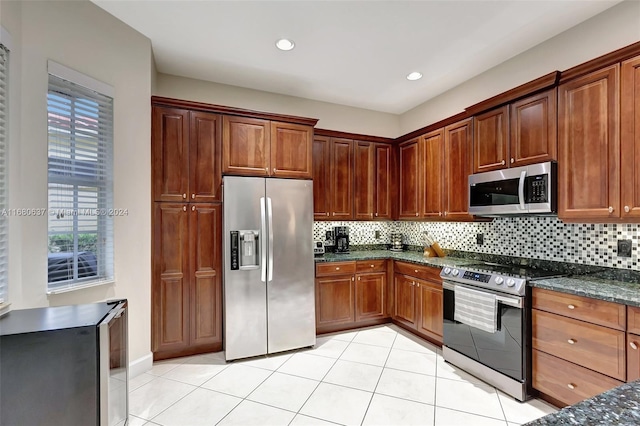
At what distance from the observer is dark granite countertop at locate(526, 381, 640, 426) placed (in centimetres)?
58

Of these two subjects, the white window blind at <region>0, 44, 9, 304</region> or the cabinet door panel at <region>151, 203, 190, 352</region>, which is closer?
the white window blind at <region>0, 44, 9, 304</region>

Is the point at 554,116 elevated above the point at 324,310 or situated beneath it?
elevated above

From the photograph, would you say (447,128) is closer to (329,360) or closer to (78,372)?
(329,360)

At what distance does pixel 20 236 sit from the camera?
1943 millimetres

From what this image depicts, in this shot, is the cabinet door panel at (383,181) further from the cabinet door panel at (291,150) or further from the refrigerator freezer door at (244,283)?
the refrigerator freezer door at (244,283)

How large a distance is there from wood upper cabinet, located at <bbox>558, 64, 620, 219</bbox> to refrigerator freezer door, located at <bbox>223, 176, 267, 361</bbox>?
2644 mm

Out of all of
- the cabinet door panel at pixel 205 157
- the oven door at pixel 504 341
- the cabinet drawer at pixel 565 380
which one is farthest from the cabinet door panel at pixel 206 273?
the cabinet drawer at pixel 565 380

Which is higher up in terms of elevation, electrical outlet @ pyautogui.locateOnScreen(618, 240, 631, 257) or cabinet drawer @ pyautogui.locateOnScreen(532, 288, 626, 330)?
electrical outlet @ pyautogui.locateOnScreen(618, 240, 631, 257)

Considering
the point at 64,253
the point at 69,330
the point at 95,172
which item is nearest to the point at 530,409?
the point at 69,330

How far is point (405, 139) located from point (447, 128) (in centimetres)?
75

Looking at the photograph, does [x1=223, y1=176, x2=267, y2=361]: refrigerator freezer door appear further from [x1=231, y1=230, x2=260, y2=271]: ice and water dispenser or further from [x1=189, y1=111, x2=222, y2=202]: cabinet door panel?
[x1=189, y1=111, x2=222, y2=202]: cabinet door panel

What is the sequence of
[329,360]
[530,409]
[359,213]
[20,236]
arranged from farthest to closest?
[359,213] → [329,360] → [530,409] → [20,236]

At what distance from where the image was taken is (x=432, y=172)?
12.2 ft

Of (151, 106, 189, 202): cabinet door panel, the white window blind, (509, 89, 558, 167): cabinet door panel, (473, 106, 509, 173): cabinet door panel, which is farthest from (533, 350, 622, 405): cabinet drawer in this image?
the white window blind
